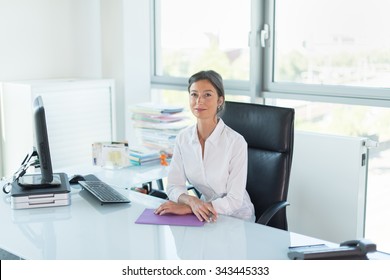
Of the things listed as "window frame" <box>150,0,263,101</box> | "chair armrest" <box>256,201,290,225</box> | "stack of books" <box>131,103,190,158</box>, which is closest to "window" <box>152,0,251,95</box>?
"window frame" <box>150,0,263,101</box>

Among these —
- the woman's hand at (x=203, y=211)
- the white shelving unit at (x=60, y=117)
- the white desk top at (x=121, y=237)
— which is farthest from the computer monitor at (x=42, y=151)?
the white shelving unit at (x=60, y=117)

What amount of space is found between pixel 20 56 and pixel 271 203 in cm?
217

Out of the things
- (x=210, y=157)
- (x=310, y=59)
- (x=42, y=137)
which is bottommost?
(x=210, y=157)

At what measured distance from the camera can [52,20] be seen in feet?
13.1

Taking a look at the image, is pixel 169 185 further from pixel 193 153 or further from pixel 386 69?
pixel 386 69

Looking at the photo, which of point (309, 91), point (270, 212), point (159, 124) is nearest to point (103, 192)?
point (270, 212)

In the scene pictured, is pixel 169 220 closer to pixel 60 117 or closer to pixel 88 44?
pixel 60 117

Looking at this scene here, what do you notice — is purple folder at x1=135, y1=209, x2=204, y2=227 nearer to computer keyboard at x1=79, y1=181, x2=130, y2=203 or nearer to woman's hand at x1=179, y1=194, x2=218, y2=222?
woman's hand at x1=179, y1=194, x2=218, y2=222

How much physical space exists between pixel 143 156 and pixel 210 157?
761mm

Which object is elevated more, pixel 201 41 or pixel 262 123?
pixel 201 41

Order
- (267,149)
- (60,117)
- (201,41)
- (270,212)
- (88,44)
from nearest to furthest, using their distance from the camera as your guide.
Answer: (270,212) → (267,149) → (60,117) → (201,41) → (88,44)

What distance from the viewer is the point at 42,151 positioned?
2309mm

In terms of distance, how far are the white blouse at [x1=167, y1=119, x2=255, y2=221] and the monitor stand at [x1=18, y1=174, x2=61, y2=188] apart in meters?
0.52

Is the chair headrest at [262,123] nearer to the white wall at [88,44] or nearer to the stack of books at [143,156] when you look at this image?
the stack of books at [143,156]
